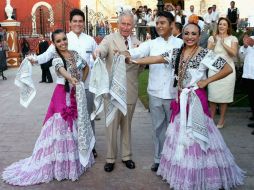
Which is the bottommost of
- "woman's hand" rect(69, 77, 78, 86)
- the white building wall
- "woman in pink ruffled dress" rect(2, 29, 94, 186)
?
"woman in pink ruffled dress" rect(2, 29, 94, 186)

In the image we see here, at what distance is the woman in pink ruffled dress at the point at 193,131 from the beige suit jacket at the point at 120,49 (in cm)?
42

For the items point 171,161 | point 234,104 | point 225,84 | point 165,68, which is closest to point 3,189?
point 171,161

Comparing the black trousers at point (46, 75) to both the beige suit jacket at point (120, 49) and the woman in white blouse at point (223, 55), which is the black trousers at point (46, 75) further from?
the beige suit jacket at point (120, 49)

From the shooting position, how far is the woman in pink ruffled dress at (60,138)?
4770 mm

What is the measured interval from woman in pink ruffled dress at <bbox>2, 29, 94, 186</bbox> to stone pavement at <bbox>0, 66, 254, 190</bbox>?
0.12m

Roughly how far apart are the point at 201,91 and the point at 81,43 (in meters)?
1.83

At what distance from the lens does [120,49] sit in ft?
15.9

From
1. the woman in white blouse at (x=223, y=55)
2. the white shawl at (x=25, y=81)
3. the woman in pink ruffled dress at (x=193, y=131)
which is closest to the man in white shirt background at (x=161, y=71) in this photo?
the woman in pink ruffled dress at (x=193, y=131)

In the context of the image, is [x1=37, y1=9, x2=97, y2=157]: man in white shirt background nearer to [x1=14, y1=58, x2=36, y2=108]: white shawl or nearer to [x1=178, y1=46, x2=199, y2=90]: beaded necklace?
[x1=14, y1=58, x2=36, y2=108]: white shawl

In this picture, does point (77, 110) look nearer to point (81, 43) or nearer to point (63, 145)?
point (63, 145)

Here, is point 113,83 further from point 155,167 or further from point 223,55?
point 223,55

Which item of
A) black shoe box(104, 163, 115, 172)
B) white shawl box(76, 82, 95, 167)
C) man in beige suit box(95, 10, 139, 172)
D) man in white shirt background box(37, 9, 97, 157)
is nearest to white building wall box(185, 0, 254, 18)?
man in white shirt background box(37, 9, 97, 157)

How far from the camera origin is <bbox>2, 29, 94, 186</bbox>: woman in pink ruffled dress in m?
4.77

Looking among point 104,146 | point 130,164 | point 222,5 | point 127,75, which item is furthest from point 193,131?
point 222,5
